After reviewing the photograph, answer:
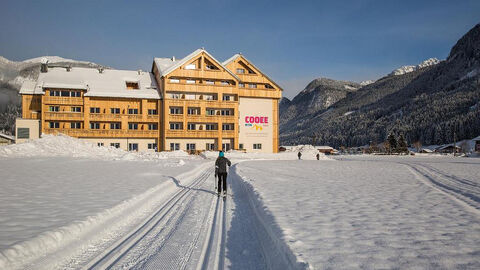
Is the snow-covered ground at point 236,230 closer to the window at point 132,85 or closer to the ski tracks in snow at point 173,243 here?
the ski tracks in snow at point 173,243

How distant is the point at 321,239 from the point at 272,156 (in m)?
38.6

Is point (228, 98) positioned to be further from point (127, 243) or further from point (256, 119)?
point (127, 243)

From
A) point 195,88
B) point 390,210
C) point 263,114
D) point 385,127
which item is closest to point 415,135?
point 385,127

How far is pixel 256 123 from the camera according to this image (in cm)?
4859

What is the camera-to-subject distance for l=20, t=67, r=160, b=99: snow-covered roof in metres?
42.1

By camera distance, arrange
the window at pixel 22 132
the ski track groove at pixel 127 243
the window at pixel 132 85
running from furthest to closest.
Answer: the window at pixel 132 85
the window at pixel 22 132
the ski track groove at pixel 127 243

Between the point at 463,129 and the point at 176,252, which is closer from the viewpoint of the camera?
the point at 176,252

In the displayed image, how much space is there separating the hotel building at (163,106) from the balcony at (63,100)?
13cm

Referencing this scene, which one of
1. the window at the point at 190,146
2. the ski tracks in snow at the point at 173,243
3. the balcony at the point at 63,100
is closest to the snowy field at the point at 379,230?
the ski tracks in snow at the point at 173,243

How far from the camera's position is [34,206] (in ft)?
25.8

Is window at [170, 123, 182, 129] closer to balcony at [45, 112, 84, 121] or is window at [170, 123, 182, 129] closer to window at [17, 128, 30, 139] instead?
balcony at [45, 112, 84, 121]

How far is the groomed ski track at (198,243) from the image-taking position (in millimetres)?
4766

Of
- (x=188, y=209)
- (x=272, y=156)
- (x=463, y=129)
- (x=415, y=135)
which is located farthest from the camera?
(x=415, y=135)

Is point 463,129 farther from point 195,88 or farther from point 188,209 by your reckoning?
point 188,209
